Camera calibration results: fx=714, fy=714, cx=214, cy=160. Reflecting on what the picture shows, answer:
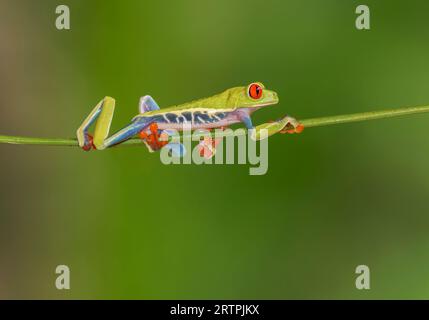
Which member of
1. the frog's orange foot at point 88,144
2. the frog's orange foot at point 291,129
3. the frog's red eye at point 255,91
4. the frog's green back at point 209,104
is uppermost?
the frog's red eye at point 255,91

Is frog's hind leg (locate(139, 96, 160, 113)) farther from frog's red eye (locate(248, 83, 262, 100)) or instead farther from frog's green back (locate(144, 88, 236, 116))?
frog's red eye (locate(248, 83, 262, 100))

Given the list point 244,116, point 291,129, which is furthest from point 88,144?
point 291,129

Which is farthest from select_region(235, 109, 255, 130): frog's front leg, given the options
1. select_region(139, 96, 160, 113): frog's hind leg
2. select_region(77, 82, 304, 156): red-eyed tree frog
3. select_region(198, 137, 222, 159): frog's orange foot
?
select_region(139, 96, 160, 113): frog's hind leg

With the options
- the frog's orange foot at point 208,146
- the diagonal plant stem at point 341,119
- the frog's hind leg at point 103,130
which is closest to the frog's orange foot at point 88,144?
the frog's hind leg at point 103,130

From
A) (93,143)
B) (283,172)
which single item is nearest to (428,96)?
(283,172)

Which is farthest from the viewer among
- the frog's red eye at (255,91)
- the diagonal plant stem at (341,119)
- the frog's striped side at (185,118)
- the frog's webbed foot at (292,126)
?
the frog's red eye at (255,91)

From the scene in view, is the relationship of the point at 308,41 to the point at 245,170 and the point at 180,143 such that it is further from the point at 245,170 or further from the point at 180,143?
the point at 180,143

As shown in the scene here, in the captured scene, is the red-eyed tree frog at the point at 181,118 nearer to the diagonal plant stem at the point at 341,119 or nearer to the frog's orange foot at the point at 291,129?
the frog's orange foot at the point at 291,129

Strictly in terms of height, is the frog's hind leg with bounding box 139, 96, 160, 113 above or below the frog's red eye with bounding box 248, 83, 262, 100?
below

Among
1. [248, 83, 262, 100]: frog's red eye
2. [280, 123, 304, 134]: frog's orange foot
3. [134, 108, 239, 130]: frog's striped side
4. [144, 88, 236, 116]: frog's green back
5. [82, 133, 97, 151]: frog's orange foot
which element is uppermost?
[248, 83, 262, 100]: frog's red eye
